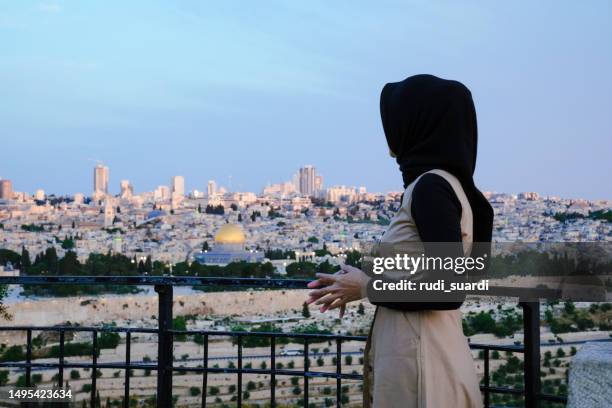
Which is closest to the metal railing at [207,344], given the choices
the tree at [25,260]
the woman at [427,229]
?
the woman at [427,229]

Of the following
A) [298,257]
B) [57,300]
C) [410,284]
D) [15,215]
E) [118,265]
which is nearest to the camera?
[410,284]

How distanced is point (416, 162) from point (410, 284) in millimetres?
278

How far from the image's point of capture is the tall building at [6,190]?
10506 centimetres

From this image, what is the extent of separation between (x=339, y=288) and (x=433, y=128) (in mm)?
439

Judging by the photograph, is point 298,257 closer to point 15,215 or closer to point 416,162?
point 15,215

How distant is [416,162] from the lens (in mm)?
1738

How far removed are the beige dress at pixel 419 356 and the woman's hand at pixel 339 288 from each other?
→ 0.09 metres

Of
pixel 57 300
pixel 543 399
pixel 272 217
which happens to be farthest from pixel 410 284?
pixel 272 217

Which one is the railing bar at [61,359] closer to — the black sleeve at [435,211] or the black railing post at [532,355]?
the black railing post at [532,355]

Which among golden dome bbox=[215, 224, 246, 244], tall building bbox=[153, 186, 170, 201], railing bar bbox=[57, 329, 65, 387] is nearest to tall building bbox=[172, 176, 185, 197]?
tall building bbox=[153, 186, 170, 201]

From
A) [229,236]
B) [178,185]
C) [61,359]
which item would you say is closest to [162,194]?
[178,185]

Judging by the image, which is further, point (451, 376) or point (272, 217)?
point (272, 217)

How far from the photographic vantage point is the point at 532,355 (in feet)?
7.57

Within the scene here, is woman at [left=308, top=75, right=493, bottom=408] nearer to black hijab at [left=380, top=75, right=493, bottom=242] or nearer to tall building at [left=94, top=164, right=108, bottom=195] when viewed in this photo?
black hijab at [left=380, top=75, right=493, bottom=242]
